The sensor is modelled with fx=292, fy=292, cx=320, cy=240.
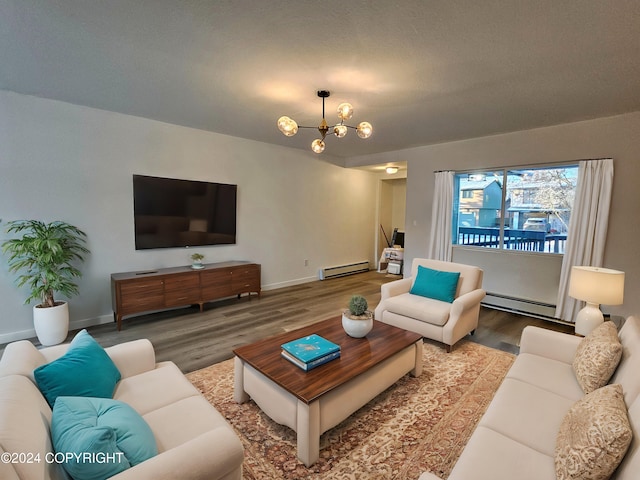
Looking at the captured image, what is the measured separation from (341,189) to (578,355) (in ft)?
17.7

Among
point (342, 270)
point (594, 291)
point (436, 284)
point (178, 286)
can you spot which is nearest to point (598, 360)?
point (594, 291)

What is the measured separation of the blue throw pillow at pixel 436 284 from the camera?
11.1 feet

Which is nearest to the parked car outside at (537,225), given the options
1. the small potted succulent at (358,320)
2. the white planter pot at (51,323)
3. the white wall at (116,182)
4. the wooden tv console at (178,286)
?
the small potted succulent at (358,320)

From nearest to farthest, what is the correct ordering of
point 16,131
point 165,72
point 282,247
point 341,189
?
point 165,72 → point 16,131 → point 282,247 → point 341,189

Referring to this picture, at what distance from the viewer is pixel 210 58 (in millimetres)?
2412

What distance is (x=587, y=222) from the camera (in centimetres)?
392

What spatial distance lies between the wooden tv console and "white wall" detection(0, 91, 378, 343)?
12.8 inches

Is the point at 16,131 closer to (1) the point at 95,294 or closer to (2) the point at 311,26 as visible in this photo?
(1) the point at 95,294

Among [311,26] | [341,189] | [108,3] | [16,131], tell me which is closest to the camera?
[108,3]

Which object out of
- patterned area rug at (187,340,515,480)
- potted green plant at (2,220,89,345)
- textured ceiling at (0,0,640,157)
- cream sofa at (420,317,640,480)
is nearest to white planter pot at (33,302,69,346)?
potted green plant at (2,220,89,345)

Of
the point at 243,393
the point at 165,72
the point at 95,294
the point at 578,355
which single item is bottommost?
the point at 243,393

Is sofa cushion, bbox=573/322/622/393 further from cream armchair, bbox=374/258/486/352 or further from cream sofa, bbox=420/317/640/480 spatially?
cream armchair, bbox=374/258/486/352

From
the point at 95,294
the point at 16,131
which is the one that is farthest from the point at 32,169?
the point at 95,294

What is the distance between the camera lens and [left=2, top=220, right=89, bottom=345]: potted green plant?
10.0ft
